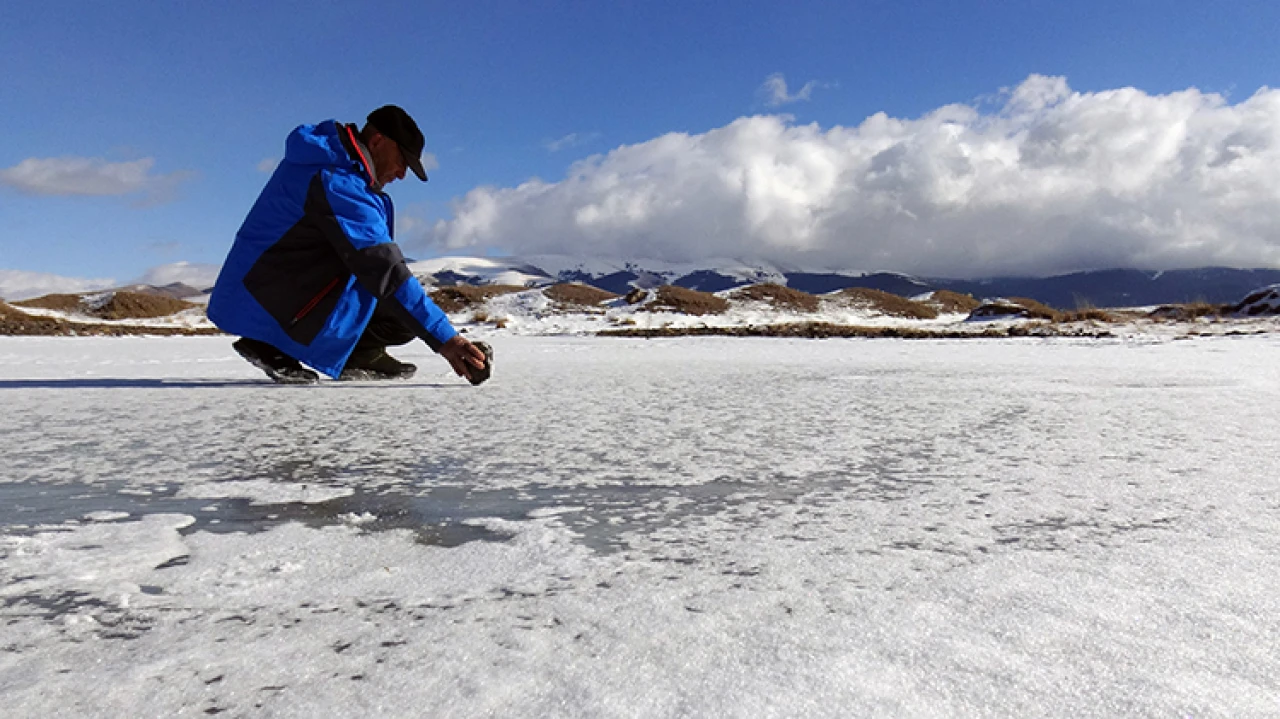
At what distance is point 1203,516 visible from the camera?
1475 mm

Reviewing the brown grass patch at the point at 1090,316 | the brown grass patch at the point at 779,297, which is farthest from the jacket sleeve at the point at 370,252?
the brown grass patch at the point at 779,297

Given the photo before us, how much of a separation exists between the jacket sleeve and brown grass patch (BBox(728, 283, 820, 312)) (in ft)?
53.6

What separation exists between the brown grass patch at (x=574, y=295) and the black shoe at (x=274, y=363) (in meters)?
14.7

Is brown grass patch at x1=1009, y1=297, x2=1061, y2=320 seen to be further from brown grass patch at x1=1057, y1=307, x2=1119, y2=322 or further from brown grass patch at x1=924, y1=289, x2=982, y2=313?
brown grass patch at x1=924, y1=289, x2=982, y2=313

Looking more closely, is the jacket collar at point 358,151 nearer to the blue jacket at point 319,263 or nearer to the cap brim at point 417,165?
the blue jacket at point 319,263

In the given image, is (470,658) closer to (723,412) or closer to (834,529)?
(834,529)

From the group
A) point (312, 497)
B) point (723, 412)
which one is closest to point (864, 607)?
point (312, 497)

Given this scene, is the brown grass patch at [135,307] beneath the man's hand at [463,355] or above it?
above

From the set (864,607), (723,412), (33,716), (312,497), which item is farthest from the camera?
(723,412)

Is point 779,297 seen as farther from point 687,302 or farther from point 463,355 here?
point 463,355

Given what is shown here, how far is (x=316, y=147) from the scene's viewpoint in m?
3.40

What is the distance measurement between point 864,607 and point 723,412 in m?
2.18

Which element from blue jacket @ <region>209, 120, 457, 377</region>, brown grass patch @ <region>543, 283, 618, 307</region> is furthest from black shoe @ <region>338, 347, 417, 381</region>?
brown grass patch @ <region>543, 283, 618, 307</region>

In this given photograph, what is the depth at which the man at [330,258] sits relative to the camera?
3.26m
